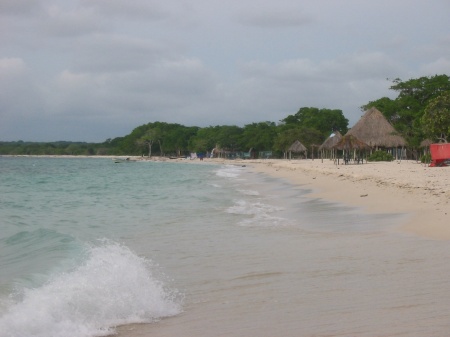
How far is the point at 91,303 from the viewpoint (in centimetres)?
449

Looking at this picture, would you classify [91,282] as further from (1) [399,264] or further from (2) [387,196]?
(2) [387,196]

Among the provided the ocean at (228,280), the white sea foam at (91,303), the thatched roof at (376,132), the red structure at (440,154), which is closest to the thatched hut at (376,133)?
the thatched roof at (376,132)

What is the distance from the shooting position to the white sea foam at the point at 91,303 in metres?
3.85

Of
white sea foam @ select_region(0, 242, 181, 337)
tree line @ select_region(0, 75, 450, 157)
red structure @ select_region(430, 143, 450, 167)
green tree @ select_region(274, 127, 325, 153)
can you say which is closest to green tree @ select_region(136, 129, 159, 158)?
tree line @ select_region(0, 75, 450, 157)

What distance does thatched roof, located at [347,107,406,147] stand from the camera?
42.8 m

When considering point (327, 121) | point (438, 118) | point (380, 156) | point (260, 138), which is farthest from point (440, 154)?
point (260, 138)

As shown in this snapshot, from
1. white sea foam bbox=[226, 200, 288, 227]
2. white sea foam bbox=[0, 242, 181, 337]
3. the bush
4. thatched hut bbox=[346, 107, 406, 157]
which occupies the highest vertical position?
thatched hut bbox=[346, 107, 406, 157]

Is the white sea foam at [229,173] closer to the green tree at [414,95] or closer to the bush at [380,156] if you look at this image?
the bush at [380,156]

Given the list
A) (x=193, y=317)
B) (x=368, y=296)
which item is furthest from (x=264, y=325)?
(x=368, y=296)

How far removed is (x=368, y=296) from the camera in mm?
4586

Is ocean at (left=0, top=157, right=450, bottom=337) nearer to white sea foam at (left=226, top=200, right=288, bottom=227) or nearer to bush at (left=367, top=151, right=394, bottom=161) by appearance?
white sea foam at (left=226, top=200, right=288, bottom=227)

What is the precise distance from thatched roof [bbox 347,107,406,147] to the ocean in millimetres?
33949

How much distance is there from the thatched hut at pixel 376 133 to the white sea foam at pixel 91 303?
130 feet

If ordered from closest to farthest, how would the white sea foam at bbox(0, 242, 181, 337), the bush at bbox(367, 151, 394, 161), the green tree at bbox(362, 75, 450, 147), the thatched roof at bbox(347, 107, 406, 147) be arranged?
the white sea foam at bbox(0, 242, 181, 337), the bush at bbox(367, 151, 394, 161), the thatched roof at bbox(347, 107, 406, 147), the green tree at bbox(362, 75, 450, 147)
